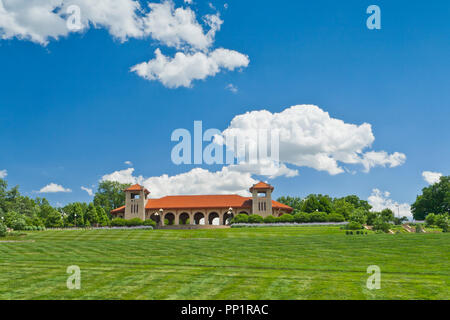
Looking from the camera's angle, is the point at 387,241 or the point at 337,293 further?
the point at 387,241

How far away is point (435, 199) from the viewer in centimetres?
8269

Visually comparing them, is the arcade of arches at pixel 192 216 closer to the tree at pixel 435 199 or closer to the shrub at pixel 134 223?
the shrub at pixel 134 223

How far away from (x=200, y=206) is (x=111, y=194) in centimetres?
→ 4407

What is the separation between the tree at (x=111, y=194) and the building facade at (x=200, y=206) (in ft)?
91.1

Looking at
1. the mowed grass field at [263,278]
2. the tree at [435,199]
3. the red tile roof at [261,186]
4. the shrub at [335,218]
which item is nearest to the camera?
the mowed grass field at [263,278]

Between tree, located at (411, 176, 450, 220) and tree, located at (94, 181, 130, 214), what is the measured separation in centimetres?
8214

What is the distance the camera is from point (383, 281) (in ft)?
41.3

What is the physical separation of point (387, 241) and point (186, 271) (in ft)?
59.6

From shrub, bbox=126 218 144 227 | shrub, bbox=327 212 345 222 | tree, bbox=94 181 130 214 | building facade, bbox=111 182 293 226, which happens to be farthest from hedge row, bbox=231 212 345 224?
tree, bbox=94 181 130 214

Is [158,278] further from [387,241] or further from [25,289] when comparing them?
[387,241]

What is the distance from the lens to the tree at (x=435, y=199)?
267ft

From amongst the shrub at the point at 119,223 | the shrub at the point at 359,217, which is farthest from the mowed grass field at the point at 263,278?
the shrub at the point at 119,223

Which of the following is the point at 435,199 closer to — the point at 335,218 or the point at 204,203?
the point at 335,218
